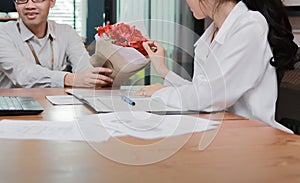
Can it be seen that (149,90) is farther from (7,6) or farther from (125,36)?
(7,6)

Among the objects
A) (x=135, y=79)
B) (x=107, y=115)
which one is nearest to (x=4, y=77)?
(x=135, y=79)

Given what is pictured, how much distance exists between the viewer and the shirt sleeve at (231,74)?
3.99ft

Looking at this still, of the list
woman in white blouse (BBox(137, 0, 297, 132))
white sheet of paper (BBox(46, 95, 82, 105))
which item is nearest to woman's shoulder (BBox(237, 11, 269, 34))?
woman in white blouse (BBox(137, 0, 297, 132))

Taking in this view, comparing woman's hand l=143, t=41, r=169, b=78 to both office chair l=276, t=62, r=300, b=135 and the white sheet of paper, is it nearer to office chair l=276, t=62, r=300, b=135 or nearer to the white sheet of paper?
the white sheet of paper

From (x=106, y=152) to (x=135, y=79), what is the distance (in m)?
1.06

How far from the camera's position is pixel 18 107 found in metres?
1.13

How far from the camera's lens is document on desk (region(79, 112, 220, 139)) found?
0.88m

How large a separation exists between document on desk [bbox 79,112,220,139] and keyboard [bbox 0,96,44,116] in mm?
158

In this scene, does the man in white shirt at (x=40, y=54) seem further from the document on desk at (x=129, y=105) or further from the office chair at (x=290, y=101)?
the office chair at (x=290, y=101)

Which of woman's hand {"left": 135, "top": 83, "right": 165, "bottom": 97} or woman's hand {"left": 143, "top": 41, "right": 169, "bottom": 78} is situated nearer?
woman's hand {"left": 135, "top": 83, "right": 165, "bottom": 97}

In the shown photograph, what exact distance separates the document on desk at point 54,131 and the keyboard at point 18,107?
108 millimetres

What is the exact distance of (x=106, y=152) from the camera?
727 mm

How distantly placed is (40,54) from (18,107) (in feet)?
3.58

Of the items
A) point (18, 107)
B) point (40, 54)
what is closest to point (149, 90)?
point (18, 107)
